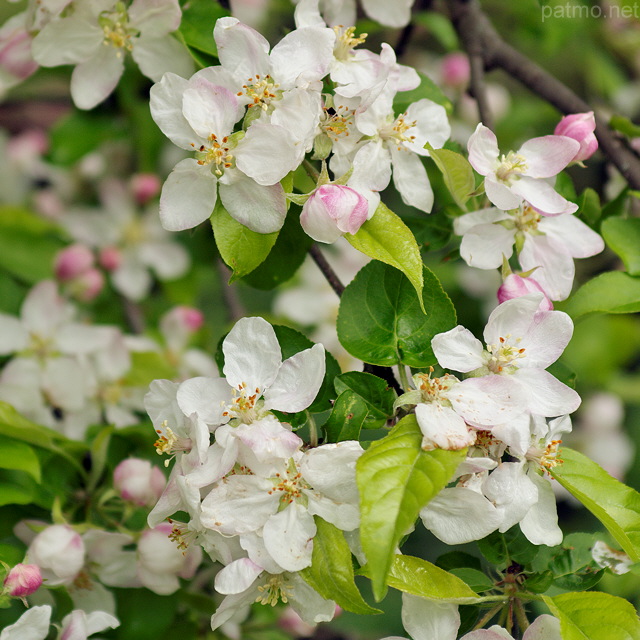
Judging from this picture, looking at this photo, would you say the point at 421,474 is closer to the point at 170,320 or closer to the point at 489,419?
the point at 489,419

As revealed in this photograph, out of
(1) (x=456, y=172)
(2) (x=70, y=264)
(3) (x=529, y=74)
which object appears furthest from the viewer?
(2) (x=70, y=264)

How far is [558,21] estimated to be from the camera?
5.72 ft

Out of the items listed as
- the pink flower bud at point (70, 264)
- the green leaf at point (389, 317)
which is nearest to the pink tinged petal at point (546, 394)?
the green leaf at point (389, 317)

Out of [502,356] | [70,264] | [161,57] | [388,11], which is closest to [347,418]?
[502,356]

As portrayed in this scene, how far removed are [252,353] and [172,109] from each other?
283 millimetres

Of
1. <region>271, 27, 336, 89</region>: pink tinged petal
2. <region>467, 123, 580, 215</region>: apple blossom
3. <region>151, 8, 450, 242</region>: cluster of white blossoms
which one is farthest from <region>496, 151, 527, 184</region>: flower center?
<region>271, 27, 336, 89</region>: pink tinged petal

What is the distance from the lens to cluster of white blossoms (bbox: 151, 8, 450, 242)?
0.84m

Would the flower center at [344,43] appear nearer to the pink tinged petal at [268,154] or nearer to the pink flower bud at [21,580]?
the pink tinged petal at [268,154]

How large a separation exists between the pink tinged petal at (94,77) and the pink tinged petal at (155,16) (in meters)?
0.07

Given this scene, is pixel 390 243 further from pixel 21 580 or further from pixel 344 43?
pixel 21 580

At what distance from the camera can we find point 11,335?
1.46 m

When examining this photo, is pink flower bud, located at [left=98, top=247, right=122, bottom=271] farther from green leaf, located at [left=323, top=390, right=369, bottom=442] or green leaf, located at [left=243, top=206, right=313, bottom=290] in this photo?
green leaf, located at [left=323, top=390, right=369, bottom=442]

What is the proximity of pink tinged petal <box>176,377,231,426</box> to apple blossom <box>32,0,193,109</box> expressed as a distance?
440 millimetres

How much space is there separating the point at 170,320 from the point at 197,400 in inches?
35.9
